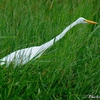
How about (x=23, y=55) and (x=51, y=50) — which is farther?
(x=51, y=50)

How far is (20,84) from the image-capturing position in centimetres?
189

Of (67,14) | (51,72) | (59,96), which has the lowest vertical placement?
(59,96)

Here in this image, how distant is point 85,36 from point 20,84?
0.81 m

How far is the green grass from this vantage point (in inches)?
75.7

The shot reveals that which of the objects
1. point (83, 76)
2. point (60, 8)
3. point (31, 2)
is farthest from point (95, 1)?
point (83, 76)

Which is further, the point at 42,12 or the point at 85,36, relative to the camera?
the point at 42,12

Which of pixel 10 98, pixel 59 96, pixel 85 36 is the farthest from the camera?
pixel 85 36

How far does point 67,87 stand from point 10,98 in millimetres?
363

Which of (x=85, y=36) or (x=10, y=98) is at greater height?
(x=85, y=36)

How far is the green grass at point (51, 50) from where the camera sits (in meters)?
1.92

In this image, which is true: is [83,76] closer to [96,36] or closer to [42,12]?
[96,36]

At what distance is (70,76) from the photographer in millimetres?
2090

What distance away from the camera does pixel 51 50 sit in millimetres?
2418

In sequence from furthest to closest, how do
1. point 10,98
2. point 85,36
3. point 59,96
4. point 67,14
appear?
1. point 67,14
2. point 85,36
3. point 59,96
4. point 10,98
